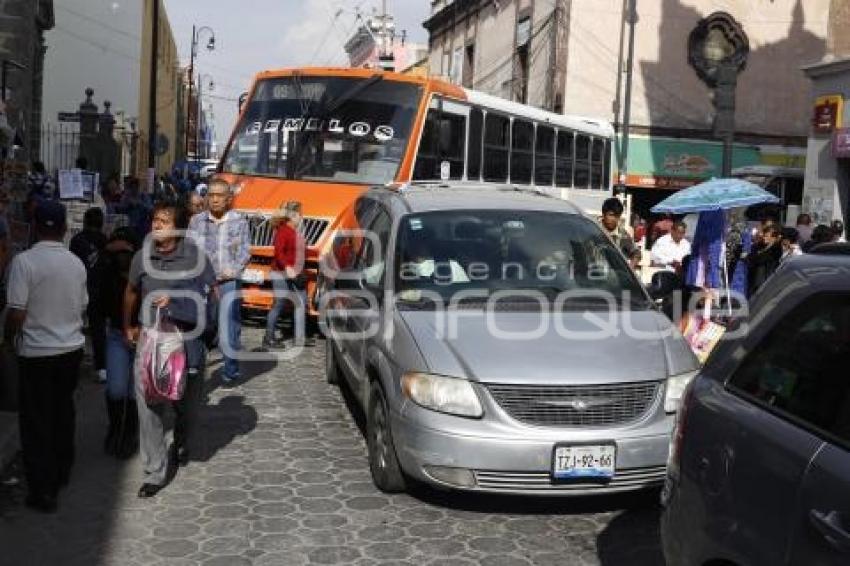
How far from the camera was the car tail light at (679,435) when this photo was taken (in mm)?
3348

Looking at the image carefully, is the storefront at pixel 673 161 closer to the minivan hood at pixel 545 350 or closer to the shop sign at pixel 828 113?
the shop sign at pixel 828 113

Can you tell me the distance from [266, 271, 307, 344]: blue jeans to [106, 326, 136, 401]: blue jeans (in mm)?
3837

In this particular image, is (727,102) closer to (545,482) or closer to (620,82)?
(545,482)

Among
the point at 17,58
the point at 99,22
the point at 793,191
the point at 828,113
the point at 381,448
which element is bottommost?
the point at 381,448

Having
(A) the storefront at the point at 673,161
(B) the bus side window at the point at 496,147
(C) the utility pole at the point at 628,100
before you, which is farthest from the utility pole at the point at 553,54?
(B) the bus side window at the point at 496,147

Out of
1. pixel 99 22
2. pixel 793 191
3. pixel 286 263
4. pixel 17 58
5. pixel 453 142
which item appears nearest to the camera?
pixel 286 263

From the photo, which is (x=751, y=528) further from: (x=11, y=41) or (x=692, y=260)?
(x=11, y=41)

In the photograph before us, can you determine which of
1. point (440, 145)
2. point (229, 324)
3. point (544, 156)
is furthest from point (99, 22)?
point (229, 324)

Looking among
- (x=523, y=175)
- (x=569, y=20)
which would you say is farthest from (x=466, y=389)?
(x=569, y=20)

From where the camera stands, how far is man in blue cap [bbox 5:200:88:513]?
5156 millimetres

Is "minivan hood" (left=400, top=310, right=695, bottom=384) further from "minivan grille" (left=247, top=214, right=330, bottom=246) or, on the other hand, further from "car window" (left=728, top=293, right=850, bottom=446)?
"minivan grille" (left=247, top=214, right=330, bottom=246)

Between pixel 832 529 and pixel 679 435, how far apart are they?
0.94 meters

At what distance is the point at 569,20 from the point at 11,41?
735 inches

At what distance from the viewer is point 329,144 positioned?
40.0ft
